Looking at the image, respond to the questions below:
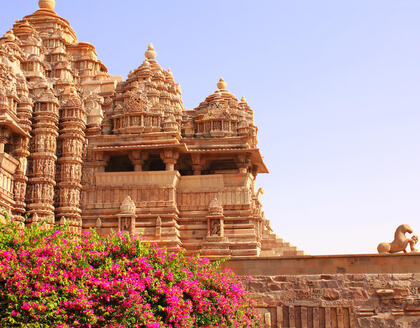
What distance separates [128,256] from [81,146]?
1706 cm

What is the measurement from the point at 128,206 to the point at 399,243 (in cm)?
1305

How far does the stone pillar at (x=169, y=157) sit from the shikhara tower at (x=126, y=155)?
0.05 meters

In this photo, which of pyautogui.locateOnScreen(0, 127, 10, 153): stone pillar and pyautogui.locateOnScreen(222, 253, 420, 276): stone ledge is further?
pyautogui.locateOnScreen(0, 127, 10, 153): stone pillar

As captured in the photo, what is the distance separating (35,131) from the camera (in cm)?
3042

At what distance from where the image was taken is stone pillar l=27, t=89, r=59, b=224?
29.4 m

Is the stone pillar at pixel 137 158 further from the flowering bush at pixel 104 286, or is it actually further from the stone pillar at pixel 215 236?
the flowering bush at pixel 104 286

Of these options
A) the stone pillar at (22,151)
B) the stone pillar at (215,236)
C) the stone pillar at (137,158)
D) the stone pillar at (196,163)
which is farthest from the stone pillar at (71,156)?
the stone pillar at (215,236)

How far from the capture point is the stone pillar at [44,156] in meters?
29.4

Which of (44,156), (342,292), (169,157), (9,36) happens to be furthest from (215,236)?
(9,36)

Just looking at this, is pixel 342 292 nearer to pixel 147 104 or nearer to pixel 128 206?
pixel 128 206

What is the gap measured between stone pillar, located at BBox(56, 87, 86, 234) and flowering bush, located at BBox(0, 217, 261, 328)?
13776 millimetres

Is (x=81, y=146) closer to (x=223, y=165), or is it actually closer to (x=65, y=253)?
(x=223, y=165)

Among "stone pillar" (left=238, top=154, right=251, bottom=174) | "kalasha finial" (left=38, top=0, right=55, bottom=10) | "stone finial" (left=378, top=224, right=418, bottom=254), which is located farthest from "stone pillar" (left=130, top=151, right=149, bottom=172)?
"stone finial" (left=378, top=224, right=418, bottom=254)

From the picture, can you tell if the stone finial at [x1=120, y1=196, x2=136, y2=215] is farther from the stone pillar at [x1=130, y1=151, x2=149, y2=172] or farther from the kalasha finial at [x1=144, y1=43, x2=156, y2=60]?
the kalasha finial at [x1=144, y1=43, x2=156, y2=60]
